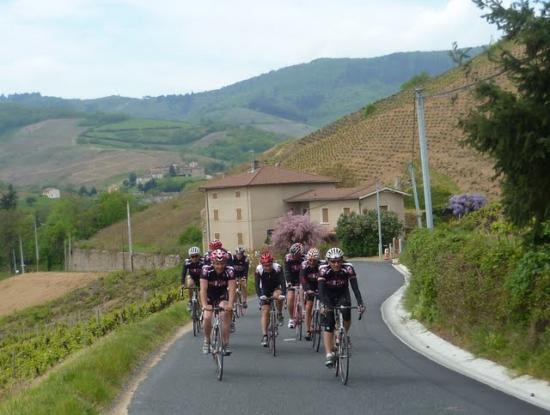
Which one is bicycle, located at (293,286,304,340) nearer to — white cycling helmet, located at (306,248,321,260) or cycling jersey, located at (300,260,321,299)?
cycling jersey, located at (300,260,321,299)

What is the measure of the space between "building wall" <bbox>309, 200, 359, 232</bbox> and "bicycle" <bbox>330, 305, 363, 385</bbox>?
197 ft

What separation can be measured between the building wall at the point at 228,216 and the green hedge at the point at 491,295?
56757 mm

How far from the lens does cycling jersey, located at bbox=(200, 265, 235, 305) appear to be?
49.5 ft

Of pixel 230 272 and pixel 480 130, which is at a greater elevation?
pixel 480 130

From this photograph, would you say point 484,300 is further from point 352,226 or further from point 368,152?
point 368,152

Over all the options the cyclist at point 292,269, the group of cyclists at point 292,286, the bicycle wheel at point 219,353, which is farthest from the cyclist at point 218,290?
the cyclist at point 292,269

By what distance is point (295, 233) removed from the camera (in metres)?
67.3

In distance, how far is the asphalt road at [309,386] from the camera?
38.0ft

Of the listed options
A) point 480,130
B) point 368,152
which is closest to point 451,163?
point 368,152

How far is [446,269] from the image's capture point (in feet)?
60.1

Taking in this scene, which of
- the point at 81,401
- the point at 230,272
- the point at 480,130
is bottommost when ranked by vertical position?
the point at 81,401

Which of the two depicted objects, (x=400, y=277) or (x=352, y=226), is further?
(x=352, y=226)

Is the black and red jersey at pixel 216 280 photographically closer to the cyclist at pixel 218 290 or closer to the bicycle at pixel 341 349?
the cyclist at pixel 218 290

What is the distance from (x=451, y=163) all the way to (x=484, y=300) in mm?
75694
